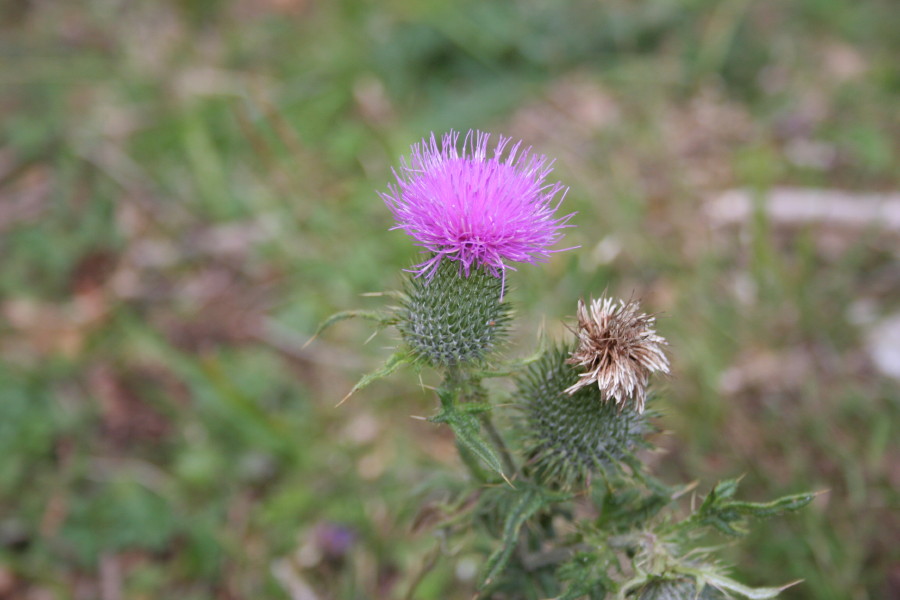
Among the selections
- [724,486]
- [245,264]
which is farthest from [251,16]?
[724,486]

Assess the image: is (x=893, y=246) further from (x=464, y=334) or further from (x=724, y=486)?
(x=464, y=334)

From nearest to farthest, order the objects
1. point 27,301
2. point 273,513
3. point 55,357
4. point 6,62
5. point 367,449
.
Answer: point 273,513 < point 367,449 < point 55,357 < point 27,301 < point 6,62

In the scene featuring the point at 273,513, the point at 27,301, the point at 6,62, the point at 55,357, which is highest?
the point at 6,62

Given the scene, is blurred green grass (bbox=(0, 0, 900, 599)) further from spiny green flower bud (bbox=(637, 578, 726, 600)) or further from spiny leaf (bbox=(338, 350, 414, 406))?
spiny green flower bud (bbox=(637, 578, 726, 600))

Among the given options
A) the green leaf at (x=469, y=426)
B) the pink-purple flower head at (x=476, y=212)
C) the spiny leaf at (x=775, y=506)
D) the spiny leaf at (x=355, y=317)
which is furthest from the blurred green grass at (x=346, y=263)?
the spiny leaf at (x=775, y=506)

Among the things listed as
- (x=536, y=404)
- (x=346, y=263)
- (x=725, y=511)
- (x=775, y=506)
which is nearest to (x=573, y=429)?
(x=536, y=404)

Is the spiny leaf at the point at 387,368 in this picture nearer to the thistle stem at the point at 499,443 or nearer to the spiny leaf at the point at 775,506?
the thistle stem at the point at 499,443

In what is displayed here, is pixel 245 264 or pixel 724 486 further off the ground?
pixel 245 264

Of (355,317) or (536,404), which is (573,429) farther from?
(355,317)
